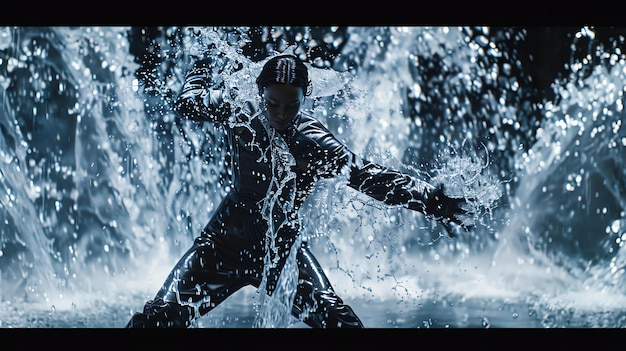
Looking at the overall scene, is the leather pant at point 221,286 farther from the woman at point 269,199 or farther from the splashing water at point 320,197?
the splashing water at point 320,197

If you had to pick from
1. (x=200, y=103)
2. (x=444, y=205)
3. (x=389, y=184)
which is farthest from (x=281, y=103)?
(x=444, y=205)

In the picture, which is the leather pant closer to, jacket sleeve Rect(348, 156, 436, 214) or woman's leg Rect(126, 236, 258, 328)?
woman's leg Rect(126, 236, 258, 328)

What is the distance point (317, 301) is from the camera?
2953mm

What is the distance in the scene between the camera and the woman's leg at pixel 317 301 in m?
2.95

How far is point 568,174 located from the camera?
3.22 m

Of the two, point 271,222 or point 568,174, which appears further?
point 568,174

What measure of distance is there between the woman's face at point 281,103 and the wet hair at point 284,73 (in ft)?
0.07

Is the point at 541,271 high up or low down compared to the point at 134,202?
down


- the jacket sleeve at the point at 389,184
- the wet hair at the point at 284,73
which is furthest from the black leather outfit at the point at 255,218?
the wet hair at the point at 284,73
